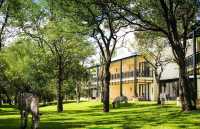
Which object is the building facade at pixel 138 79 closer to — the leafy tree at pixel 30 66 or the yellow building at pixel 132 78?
the yellow building at pixel 132 78

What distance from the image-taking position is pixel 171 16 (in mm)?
29500

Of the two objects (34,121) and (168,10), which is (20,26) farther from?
(34,121)

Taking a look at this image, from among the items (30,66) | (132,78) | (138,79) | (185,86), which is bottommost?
(185,86)

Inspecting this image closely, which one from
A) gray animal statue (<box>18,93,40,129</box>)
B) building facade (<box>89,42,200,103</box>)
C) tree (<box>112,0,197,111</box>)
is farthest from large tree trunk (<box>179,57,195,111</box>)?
building facade (<box>89,42,200,103</box>)

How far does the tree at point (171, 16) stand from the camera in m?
29.5

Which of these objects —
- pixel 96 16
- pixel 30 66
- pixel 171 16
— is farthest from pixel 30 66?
pixel 171 16

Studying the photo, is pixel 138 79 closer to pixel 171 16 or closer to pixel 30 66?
pixel 30 66

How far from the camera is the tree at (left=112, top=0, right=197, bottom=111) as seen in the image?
2947 centimetres

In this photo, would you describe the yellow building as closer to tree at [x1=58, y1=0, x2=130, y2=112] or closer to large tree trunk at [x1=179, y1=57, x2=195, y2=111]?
tree at [x1=58, y1=0, x2=130, y2=112]

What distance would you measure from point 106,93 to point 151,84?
41.7 meters

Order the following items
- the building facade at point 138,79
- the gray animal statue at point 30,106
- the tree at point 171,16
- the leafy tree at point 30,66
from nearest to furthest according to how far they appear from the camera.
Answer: the gray animal statue at point 30,106 → the tree at point 171,16 → the leafy tree at point 30,66 → the building facade at point 138,79

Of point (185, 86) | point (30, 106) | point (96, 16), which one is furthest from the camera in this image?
point (96, 16)

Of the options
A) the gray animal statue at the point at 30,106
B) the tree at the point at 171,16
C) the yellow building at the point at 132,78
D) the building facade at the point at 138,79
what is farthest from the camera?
the yellow building at the point at 132,78

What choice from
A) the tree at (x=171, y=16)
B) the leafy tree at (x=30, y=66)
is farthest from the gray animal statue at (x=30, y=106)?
the tree at (x=171, y=16)
